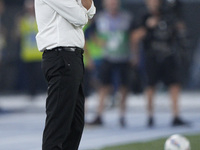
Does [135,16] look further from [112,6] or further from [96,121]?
[96,121]

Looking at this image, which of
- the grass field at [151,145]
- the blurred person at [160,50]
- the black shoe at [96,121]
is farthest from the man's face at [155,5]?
the grass field at [151,145]

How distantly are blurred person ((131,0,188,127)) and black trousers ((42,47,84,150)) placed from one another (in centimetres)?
627

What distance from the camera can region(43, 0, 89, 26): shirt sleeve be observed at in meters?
5.18

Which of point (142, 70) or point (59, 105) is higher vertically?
point (59, 105)

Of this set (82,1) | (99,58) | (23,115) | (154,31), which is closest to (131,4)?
(99,58)

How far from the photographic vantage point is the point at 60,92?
17.0 feet

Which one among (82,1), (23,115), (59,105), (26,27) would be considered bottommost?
(23,115)

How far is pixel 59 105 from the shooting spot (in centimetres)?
521

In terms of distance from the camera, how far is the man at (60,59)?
5188 mm

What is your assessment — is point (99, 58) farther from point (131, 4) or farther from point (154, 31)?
Result: point (154, 31)

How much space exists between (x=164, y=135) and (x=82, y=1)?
518 centimetres

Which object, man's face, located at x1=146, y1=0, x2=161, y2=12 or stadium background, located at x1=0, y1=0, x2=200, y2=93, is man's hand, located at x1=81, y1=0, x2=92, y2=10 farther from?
stadium background, located at x1=0, y1=0, x2=200, y2=93

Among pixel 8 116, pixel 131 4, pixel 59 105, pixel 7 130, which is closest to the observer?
pixel 59 105

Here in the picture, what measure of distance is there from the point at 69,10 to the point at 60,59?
15.9 inches
